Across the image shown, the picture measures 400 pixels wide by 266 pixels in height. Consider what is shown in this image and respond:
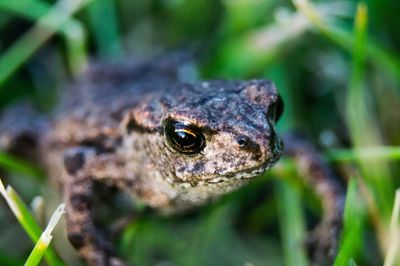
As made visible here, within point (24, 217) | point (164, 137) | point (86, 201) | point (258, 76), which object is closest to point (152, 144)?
point (164, 137)

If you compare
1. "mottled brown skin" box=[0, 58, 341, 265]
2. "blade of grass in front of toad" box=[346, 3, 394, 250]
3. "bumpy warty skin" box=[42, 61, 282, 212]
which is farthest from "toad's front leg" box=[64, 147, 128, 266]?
"blade of grass in front of toad" box=[346, 3, 394, 250]

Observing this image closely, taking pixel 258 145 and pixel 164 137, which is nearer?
pixel 258 145

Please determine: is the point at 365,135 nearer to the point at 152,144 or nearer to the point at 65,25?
the point at 152,144

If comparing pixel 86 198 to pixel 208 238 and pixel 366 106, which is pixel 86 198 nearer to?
pixel 208 238

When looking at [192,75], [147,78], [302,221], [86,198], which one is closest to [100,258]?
[86,198]

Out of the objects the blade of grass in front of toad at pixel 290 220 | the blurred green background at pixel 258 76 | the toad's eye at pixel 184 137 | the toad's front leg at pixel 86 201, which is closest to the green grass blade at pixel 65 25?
the blurred green background at pixel 258 76

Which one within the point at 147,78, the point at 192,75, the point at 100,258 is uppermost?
the point at 192,75
